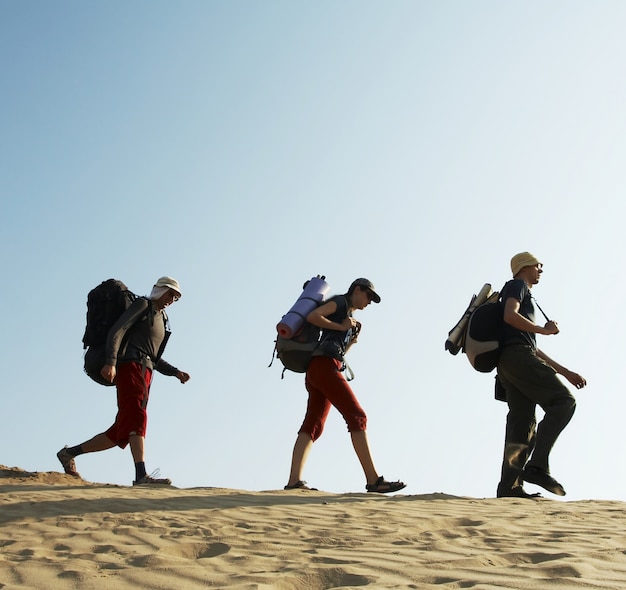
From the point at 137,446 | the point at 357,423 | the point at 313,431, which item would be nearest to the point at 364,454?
the point at 357,423

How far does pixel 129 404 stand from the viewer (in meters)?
7.80

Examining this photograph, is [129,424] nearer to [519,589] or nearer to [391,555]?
[391,555]

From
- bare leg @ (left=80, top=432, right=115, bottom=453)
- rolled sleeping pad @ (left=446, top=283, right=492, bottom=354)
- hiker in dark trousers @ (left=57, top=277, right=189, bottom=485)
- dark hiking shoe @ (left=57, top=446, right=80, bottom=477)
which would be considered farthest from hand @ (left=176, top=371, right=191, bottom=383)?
rolled sleeping pad @ (left=446, top=283, right=492, bottom=354)

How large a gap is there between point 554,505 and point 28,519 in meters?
3.87

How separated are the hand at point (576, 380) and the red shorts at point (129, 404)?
393cm

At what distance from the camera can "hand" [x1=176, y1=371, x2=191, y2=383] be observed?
882 cm

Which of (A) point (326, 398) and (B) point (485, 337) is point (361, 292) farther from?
(B) point (485, 337)

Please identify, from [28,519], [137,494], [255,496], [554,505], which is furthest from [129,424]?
[554,505]

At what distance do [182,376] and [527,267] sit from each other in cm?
373

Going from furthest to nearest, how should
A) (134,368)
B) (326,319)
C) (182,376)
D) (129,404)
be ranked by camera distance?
(182,376) → (134,368) → (129,404) → (326,319)

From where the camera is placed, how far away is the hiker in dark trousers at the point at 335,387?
24.0 feet

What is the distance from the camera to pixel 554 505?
6.42 meters

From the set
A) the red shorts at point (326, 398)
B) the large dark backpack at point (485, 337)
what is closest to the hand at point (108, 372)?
the red shorts at point (326, 398)

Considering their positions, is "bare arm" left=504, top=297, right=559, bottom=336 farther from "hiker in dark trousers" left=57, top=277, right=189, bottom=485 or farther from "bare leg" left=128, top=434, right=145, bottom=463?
"bare leg" left=128, top=434, right=145, bottom=463
